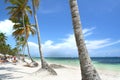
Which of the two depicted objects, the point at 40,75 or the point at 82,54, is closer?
the point at 82,54

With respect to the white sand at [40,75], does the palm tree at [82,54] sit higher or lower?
higher

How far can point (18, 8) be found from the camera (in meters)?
28.2

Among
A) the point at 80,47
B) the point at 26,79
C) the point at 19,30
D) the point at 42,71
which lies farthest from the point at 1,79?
the point at 19,30

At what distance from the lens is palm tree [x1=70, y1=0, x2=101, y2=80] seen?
24.3ft

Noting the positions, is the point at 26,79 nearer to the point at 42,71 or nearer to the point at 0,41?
the point at 42,71

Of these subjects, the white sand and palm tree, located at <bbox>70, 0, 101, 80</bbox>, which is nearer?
palm tree, located at <bbox>70, 0, 101, 80</bbox>

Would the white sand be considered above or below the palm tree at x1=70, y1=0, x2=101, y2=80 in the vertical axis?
below

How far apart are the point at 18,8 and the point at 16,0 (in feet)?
4.36

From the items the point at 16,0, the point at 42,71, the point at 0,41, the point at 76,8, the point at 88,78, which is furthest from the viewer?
the point at 0,41

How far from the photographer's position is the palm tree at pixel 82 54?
7.40 m

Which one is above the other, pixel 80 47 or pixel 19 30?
pixel 19 30

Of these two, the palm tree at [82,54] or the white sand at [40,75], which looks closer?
the palm tree at [82,54]

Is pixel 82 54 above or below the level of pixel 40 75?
above

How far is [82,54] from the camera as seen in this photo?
7.54 m
